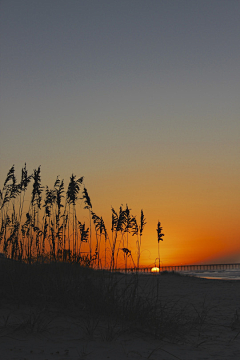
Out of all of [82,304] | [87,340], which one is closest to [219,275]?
[82,304]

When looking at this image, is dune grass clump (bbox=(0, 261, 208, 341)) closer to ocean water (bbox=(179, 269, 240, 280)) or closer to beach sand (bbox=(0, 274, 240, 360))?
beach sand (bbox=(0, 274, 240, 360))

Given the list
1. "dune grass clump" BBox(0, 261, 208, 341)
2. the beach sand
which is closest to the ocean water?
"dune grass clump" BBox(0, 261, 208, 341)

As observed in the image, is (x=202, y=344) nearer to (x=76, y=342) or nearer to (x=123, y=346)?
(x=123, y=346)

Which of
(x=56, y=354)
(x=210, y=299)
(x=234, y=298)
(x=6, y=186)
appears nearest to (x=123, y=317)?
(x=56, y=354)

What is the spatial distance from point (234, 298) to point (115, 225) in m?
6.08

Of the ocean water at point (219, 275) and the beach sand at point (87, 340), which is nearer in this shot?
the beach sand at point (87, 340)

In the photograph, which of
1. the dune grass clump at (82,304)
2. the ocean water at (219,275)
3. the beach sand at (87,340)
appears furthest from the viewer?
the ocean water at (219,275)

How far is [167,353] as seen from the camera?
4.36 metres

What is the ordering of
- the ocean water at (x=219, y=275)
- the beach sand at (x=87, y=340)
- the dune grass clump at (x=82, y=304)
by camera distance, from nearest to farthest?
the beach sand at (x=87, y=340) → the dune grass clump at (x=82, y=304) → the ocean water at (x=219, y=275)

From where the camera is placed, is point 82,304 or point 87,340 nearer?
point 87,340

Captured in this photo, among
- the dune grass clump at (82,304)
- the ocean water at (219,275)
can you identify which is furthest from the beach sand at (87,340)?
the ocean water at (219,275)

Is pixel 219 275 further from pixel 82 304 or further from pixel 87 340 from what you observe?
pixel 87 340

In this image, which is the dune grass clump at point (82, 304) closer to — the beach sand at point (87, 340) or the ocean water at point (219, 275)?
the beach sand at point (87, 340)

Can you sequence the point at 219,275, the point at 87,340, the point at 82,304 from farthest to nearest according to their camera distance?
the point at 219,275
the point at 82,304
the point at 87,340
